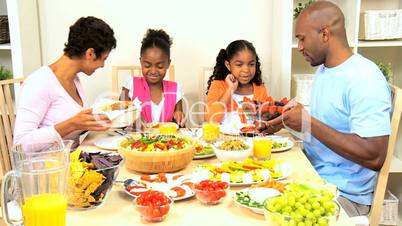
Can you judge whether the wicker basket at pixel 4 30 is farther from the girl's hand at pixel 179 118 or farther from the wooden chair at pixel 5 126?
the girl's hand at pixel 179 118

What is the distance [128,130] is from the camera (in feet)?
6.96

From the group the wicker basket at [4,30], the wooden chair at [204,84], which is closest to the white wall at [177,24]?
the wooden chair at [204,84]

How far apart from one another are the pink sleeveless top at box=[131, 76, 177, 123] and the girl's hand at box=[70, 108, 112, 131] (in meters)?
0.76

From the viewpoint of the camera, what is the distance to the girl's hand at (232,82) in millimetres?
2576

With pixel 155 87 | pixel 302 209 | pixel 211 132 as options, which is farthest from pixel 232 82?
pixel 302 209

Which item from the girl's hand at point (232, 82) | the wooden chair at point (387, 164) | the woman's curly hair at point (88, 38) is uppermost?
the woman's curly hair at point (88, 38)

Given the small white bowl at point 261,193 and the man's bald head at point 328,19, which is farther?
the man's bald head at point 328,19

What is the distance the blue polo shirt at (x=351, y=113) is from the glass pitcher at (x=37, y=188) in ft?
3.49

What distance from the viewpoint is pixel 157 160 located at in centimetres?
145

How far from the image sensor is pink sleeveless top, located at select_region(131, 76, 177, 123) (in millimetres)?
2533

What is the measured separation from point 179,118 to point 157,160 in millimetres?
966

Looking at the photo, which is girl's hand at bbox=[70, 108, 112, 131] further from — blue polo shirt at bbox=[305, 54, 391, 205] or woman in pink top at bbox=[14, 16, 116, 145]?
blue polo shirt at bbox=[305, 54, 391, 205]

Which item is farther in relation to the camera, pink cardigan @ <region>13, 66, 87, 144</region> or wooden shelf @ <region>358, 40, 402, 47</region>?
wooden shelf @ <region>358, 40, 402, 47</region>

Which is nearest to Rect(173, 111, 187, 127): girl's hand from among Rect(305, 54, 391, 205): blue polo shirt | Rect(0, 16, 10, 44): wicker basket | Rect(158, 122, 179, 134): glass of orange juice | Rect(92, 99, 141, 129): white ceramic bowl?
Rect(158, 122, 179, 134): glass of orange juice
